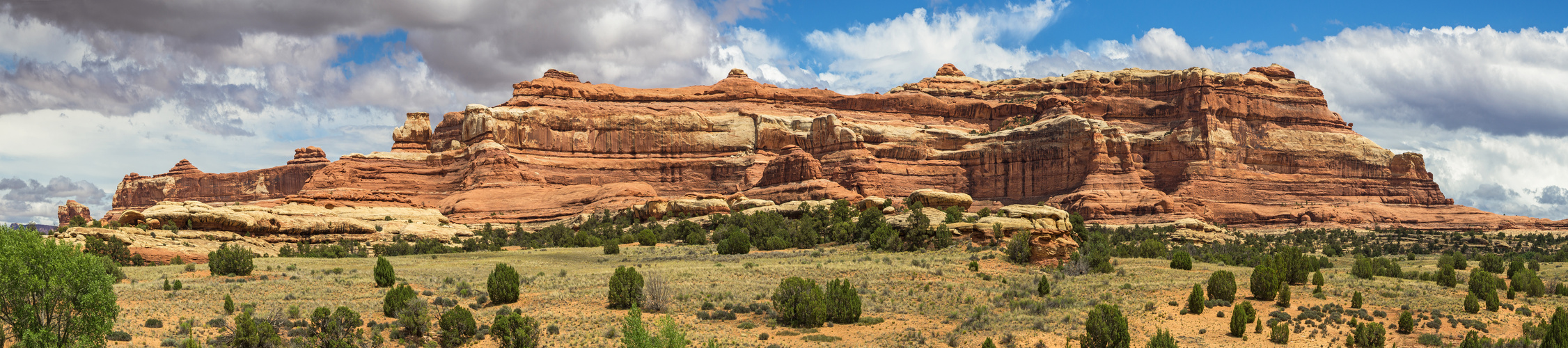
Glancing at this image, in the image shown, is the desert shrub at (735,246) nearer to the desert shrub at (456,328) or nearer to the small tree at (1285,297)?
the desert shrub at (456,328)

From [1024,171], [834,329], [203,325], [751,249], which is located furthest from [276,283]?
[1024,171]

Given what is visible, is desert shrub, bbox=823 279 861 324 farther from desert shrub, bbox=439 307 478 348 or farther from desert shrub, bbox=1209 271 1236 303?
desert shrub, bbox=1209 271 1236 303

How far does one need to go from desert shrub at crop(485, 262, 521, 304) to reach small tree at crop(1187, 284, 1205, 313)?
16.4 metres

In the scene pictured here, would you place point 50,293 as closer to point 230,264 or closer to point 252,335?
point 252,335

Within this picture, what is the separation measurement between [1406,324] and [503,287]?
2077 cm

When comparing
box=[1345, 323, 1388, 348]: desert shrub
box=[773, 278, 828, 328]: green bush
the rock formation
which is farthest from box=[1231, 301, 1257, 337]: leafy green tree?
the rock formation

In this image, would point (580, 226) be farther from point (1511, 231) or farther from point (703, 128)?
point (1511, 231)

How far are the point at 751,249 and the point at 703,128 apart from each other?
64229mm

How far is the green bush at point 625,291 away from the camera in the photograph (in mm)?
25297

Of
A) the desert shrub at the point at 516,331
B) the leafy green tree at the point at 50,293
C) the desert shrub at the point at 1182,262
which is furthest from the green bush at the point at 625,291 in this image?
the desert shrub at the point at 1182,262

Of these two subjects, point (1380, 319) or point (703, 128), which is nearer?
point (1380, 319)

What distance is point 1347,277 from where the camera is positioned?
104 feet

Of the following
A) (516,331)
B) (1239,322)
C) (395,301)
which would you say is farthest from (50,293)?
(1239,322)

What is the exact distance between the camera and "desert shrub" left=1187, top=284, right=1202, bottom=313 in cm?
2447
